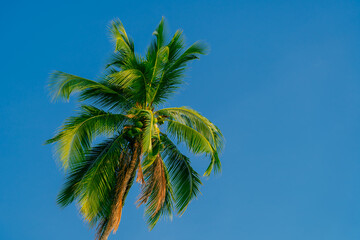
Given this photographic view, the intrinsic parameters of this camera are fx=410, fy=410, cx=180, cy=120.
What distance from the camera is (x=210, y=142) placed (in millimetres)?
11117

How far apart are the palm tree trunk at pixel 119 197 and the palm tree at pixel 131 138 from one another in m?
0.02

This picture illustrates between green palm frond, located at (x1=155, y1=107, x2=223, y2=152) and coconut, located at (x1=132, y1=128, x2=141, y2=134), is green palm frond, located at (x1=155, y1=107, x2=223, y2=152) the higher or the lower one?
the higher one

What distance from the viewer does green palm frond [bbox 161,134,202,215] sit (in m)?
11.4

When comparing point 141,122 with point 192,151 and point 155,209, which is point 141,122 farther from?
point 155,209

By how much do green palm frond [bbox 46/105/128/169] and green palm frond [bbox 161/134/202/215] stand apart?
159cm

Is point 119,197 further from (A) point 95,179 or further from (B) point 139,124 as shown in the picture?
(B) point 139,124

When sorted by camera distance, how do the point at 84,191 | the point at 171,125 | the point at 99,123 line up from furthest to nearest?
the point at 171,125 < the point at 99,123 < the point at 84,191

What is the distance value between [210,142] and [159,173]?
1609 mm

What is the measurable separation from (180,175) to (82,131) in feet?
10.1

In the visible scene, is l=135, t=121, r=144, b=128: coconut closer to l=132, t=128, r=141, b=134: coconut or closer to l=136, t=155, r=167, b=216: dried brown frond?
l=132, t=128, r=141, b=134: coconut

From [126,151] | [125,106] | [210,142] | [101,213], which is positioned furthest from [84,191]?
[210,142]

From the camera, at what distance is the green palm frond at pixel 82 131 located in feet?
31.8

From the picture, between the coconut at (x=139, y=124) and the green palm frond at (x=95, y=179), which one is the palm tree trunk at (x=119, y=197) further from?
the coconut at (x=139, y=124)

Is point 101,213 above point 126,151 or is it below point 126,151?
below
